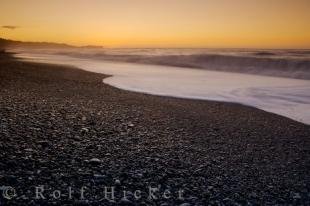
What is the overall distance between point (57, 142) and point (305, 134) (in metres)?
6.08

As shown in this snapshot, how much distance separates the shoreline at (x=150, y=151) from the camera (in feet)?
16.0

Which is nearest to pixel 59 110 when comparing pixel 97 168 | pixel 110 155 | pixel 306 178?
pixel 110 155

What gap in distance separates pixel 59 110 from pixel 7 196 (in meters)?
4.77

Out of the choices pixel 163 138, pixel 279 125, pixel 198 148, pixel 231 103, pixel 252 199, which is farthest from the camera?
pixel 231 103

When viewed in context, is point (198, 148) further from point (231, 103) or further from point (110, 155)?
point (231, 103)

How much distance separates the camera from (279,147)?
294 inches

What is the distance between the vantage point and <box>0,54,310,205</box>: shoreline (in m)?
4.86

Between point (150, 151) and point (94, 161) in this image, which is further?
point (150, 151)

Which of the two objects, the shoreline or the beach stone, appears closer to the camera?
the shoreline

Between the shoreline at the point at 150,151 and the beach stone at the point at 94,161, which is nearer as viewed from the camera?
the shoreline at the point at 150,151

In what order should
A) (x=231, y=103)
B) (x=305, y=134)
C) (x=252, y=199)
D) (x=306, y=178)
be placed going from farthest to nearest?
(x=231, y=103)
(x=305, y=134)
(x=306, y=178)
(x=252, y=199)

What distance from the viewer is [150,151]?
6.41 m

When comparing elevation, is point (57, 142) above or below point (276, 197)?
above

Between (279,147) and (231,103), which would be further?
(231,103)
